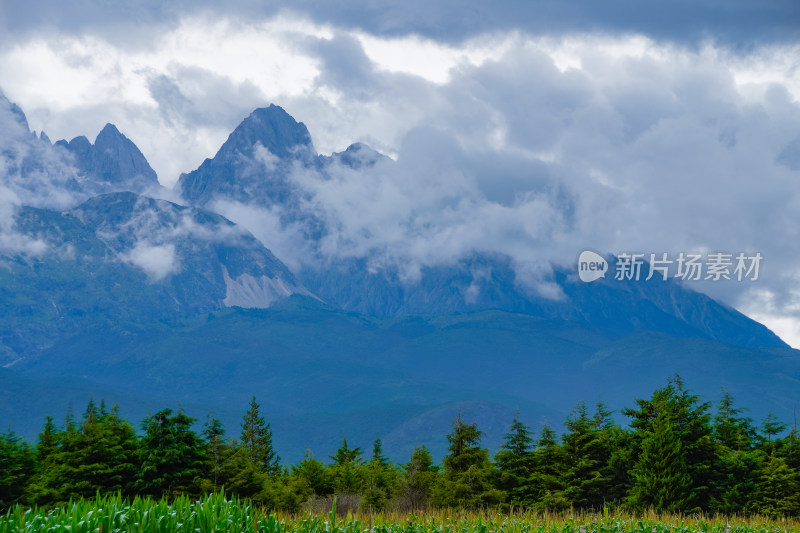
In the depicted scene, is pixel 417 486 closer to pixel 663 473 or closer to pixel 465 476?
pixel 465 476

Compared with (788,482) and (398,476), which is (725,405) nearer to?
(788,482)

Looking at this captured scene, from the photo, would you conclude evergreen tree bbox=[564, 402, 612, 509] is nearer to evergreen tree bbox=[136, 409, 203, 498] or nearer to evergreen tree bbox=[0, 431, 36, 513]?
evergreen tree bbox=[136, 409, 203, 498]

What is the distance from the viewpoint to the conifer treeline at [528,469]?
54.1m

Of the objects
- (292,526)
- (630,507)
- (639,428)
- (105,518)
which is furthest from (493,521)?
(639,428)

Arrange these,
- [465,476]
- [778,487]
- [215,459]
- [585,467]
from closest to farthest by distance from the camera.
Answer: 1. [778,487]
2. [215,459]
3. [585,467]
4. [465,476]

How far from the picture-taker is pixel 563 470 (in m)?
62.6

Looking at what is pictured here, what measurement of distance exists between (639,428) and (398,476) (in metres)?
32.3

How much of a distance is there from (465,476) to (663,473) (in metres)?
17.6

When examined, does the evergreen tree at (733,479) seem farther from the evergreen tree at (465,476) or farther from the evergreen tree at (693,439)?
the evergreen tree at (465,476)

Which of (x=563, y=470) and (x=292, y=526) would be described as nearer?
(x=292, y=526)

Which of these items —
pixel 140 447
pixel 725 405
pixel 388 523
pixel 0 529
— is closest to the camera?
pixel 0 529

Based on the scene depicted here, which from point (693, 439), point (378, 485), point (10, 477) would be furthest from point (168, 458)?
point (693, 439)

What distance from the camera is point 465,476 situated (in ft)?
213

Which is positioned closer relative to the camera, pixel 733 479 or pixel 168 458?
pixel 733 479
